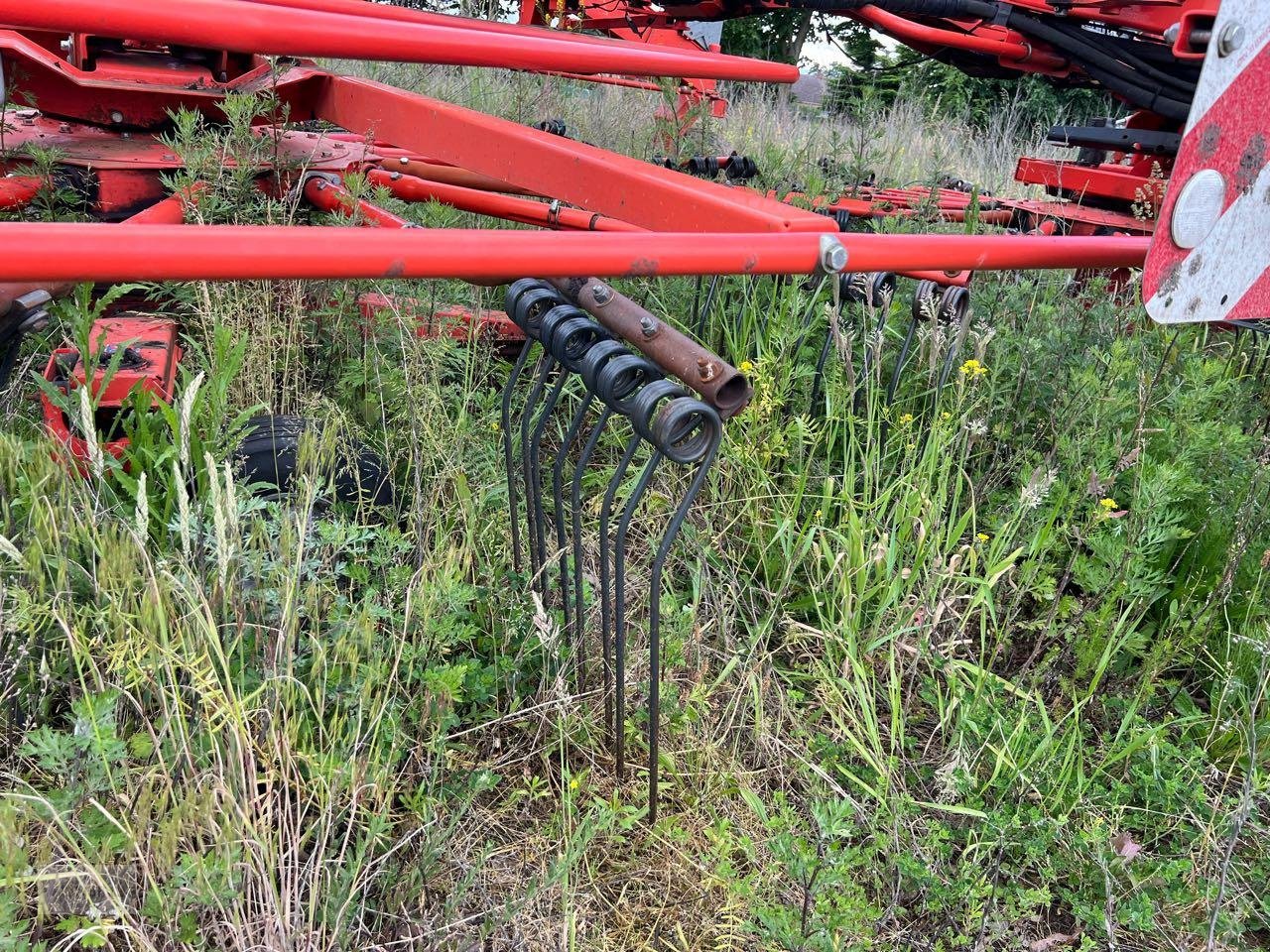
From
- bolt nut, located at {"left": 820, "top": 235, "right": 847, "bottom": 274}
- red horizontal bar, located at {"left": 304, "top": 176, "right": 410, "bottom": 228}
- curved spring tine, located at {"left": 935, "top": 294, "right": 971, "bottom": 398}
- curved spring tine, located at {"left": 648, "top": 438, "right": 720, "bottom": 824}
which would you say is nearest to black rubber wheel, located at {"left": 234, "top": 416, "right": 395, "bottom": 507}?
red horizontal bar, located at {"left": 304, "top": 176, "right": 410, "bottom": 228}

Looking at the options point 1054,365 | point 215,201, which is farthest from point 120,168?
point 1054,365

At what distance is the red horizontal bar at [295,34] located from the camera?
1523 mm

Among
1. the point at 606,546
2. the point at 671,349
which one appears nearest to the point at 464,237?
the point at 671,349

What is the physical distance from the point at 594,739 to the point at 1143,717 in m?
1.18

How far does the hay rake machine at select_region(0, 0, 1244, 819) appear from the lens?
1.20 meters

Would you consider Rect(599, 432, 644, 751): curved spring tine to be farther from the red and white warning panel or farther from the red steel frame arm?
the red and white warning panel

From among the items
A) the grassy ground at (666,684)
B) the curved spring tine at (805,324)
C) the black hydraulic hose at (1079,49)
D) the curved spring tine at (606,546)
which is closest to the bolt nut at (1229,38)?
the grassy ground at (666,684)

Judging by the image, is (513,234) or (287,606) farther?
(287,606)

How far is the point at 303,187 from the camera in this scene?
112 inches

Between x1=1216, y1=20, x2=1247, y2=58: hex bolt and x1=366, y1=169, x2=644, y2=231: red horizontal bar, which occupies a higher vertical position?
x1=1216, y1=20, x2=1247, y2=58: hex bolt

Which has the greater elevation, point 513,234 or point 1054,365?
point 513,234

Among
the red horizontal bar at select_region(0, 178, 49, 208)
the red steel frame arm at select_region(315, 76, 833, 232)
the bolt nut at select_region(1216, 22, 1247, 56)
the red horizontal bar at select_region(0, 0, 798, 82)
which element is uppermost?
the bolt nut at select_region(1216, 22, 1247, 56)

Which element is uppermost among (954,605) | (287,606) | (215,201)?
(215,201)

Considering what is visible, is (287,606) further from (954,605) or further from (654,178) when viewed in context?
(954,605)
